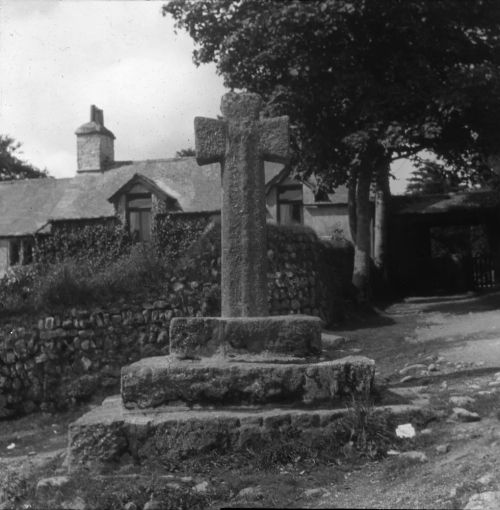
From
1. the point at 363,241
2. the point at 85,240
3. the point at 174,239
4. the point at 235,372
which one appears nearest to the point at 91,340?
the point at 174,239

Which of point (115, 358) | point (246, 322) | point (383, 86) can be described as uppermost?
point (383, 86)

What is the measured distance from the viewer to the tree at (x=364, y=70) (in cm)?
1795

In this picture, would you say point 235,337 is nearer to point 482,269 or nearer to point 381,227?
point 381,227

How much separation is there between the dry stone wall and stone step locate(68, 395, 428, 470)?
22.2ft

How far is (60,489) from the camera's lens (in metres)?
4.68

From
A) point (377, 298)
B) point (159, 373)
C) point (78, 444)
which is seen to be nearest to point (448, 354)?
point (159, 373)

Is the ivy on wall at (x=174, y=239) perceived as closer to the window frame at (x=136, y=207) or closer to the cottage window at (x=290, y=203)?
the window frame at (x=136, y=207)

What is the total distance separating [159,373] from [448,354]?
226 inches

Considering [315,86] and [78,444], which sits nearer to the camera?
[78,444]

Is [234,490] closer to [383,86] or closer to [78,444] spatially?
[78,444]

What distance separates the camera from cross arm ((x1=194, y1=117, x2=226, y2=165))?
22.4ft

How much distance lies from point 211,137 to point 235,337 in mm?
2020

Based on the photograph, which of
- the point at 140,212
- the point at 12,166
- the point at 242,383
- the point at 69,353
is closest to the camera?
the point at 242,383

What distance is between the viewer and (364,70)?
62.6 ft
